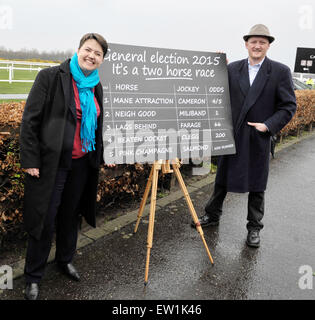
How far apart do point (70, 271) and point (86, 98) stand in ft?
4.98

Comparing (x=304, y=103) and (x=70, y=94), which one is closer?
(x=70, y=94)

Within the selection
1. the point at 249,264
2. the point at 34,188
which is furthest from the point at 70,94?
the point at 249,264

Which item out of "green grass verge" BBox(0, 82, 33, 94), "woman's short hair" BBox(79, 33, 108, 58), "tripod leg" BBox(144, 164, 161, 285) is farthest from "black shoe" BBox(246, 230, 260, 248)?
"green grass verge" BBox(0, 82, 33, 94)

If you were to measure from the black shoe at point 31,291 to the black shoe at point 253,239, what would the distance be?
224cm

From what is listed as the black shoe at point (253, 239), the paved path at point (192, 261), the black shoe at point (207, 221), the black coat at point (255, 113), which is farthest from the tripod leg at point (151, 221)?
the black shoe at point (253, 239)

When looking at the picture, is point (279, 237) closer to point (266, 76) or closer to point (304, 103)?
point (266, 76)

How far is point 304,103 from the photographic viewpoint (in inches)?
376

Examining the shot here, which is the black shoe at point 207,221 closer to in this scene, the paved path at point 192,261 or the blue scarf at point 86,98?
the paved path at point 192,261

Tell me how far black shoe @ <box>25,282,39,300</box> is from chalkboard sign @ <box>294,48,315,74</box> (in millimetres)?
19728

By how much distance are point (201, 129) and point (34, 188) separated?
1.70m

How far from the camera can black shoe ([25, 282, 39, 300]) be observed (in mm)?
2486

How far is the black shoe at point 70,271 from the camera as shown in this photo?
2.76m

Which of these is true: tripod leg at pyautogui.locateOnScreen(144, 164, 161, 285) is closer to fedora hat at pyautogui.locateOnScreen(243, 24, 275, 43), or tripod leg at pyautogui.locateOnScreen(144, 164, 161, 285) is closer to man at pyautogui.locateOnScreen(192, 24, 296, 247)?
man at pyautogui.locateOnScreen(192, 24, 296, 247)

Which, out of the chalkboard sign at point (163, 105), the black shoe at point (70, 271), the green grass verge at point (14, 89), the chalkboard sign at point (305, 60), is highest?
the chalkboard sign at point (305, 60)
